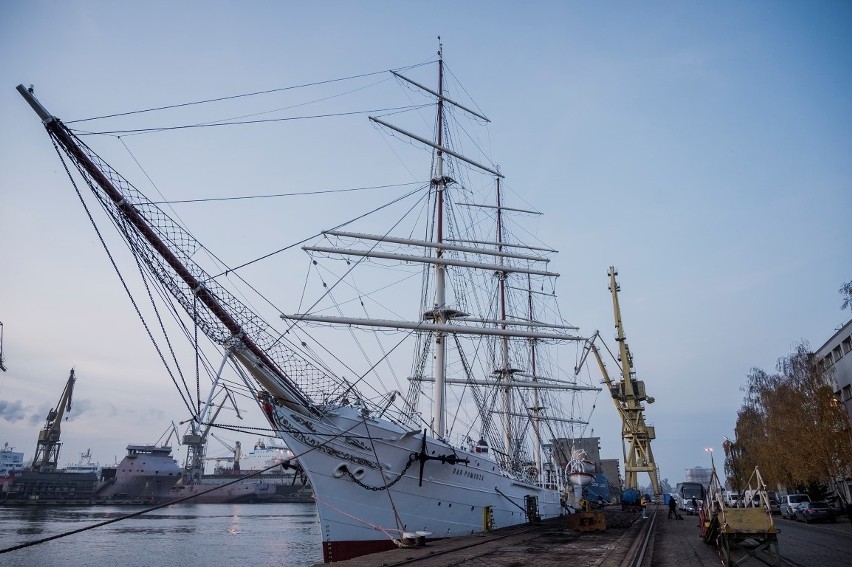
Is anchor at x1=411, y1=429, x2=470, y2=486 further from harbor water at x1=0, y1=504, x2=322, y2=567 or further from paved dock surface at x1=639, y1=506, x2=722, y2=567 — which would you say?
harbor water at x1=0, y1=504, x2=322, y2=567

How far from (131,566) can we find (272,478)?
95.9 m

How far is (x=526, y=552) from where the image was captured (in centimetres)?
1343

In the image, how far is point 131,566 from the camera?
2520cm

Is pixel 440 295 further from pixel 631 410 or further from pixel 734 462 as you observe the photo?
pixel 734 462

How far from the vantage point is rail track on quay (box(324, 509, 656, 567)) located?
454 inches

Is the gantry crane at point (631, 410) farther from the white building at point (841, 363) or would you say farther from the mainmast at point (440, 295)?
the mainmast at point (440, 295)

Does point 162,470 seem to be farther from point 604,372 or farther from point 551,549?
point 551,549

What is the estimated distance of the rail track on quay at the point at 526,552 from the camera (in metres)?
11.5

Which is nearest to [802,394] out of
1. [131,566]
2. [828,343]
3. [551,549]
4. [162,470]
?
[828,343]

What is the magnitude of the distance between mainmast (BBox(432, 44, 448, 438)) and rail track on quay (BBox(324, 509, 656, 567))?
4738 mm

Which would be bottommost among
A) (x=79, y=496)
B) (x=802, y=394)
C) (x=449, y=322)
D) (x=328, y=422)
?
(x=79, y=496)

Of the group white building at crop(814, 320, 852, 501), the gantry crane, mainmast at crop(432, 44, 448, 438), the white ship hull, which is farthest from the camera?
the gantry crane

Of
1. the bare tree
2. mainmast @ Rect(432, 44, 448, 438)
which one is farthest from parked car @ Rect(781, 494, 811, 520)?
mainmast @ Rect(432, 44, 448, 438)

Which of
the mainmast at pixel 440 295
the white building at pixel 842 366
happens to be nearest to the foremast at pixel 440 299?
the mainmast at pixel 440 295
